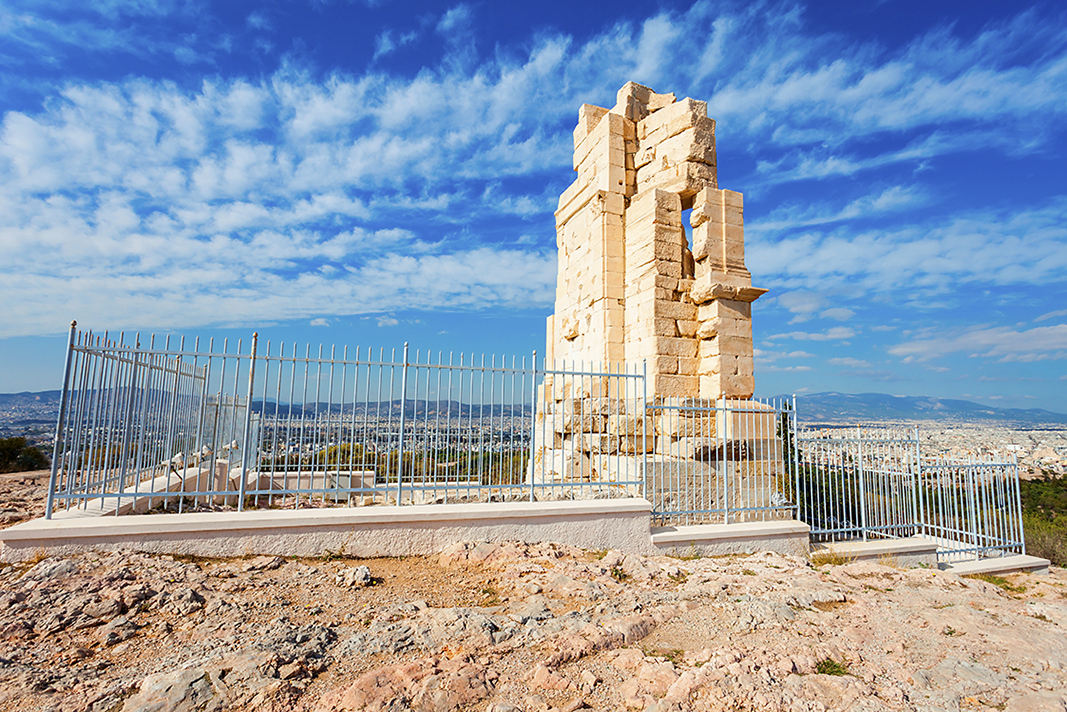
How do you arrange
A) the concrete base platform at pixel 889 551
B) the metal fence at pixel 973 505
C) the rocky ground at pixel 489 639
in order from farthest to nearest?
the metal fence at pixel 973 505 → the concrete base platform at pixel 889 551 → the rocky ground at pixel 489 639

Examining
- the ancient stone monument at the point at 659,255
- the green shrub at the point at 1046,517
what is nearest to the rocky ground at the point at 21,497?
the ancient stone monument at the point at 659,255

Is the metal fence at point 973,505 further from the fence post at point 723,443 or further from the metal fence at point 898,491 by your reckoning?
the fence post at point 723,443

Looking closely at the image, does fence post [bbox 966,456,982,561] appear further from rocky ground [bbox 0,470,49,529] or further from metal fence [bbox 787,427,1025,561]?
rocky ground [bbox 0,470,49,529]

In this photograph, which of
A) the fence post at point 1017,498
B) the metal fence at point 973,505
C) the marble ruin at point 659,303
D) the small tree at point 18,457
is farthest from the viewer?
the small tree at point 18,457

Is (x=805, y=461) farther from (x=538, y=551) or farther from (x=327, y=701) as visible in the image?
(x=327, y=701)

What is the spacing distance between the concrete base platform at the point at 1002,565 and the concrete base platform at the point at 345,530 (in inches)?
203

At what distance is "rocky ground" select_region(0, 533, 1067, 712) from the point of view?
3.17 metres

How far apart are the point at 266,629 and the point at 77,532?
2450mm

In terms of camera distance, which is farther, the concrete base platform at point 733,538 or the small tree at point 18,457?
→ the small tree at point 18,457

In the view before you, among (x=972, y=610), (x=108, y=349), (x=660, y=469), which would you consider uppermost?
(x=108, y=349)

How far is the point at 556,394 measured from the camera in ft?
34.0

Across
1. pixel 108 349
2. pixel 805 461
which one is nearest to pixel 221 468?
pixel 108 349

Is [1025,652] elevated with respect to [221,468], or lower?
lower

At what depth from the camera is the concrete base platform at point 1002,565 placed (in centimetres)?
813
